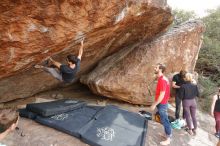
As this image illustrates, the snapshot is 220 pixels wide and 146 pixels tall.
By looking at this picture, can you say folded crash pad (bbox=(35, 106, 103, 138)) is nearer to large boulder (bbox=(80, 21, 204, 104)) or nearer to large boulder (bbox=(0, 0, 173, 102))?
large boulder (bbox=(0, 0, 173, 102))

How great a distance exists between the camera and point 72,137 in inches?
254

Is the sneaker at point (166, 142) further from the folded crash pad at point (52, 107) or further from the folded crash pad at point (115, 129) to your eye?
the folded crash pad at point (52, 107)

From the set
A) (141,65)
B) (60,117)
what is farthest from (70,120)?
(141,65)

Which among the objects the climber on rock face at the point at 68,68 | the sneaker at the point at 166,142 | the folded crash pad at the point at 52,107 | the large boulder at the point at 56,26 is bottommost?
the sneaker at the point at 166,142

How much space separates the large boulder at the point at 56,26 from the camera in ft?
16.4

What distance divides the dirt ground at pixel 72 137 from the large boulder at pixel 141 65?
603mm

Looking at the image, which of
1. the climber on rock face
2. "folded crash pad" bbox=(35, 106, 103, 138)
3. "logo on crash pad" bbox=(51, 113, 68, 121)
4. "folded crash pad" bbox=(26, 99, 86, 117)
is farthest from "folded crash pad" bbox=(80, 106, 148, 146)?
the climber on rock face

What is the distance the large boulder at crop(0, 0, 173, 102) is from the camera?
5012 millimetres

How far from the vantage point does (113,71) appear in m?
9.56

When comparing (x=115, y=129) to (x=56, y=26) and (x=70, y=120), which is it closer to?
(x=70, y=120)

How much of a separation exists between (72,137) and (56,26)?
2.68 m

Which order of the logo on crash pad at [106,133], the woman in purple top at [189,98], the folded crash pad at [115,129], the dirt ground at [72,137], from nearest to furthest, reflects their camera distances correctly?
the dirt ground at [72,137] < the folded crash pad at [115,129] < the logo on crash pad at [106,133] < the woman in purple top at [189,98]

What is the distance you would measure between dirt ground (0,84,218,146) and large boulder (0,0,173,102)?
1476 mm

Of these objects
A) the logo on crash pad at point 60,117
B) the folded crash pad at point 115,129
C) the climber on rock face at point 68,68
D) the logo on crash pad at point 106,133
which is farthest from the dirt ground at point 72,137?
the climber on rock face at point 68,68
